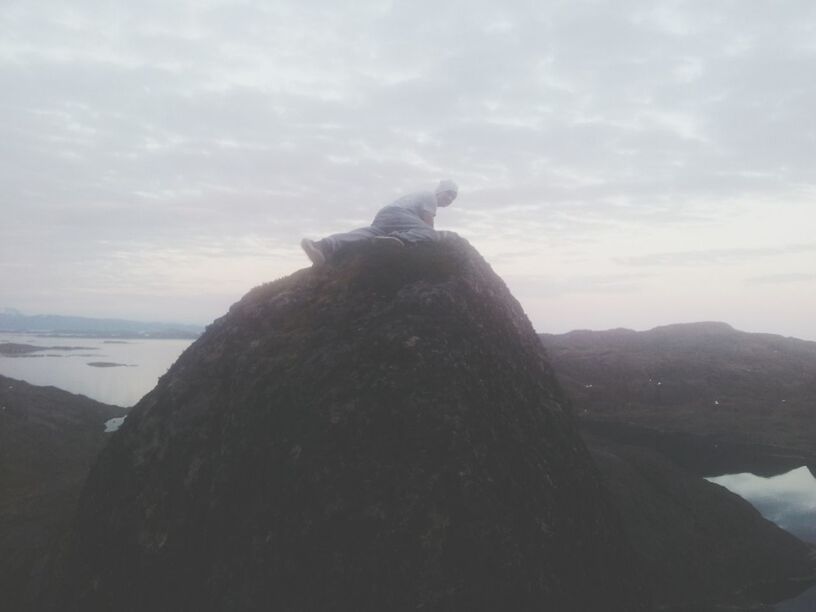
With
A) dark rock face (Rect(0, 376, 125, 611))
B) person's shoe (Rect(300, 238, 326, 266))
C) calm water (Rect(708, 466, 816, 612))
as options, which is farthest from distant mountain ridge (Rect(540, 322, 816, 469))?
person's shoe (Rect(300, 238, 326, 266))

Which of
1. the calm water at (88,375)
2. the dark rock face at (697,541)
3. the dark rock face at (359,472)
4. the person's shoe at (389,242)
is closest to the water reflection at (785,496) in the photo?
the dark rock face at (697,541)

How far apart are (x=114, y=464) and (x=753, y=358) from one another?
77.4m

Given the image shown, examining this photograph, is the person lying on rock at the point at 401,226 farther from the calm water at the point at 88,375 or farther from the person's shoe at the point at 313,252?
the calm water at the point at 88,375

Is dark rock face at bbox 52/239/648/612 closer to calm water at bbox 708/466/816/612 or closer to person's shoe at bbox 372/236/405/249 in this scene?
person's shoe at bbox 372/236/405/249

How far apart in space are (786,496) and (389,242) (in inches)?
1386

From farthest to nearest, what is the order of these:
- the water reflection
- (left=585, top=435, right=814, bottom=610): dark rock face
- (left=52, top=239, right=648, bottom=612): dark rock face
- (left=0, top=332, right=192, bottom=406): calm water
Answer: (left=0, top=332, right=192, bottom=406): calm water, the water reflection, (left=585, top=435, right=814, bottom=610): dark rock face, (left=52, top=239, right=648, bottom=612): dark rock face

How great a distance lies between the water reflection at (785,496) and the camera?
27966 millimetres

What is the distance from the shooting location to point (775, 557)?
2145 centimetres

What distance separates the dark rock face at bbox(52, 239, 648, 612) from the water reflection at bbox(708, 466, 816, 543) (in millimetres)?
26138

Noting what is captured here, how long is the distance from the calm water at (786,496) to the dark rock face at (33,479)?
23393 millimetres

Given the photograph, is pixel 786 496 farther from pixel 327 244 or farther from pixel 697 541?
pixel 327 244

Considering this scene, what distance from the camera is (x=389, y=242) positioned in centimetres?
854

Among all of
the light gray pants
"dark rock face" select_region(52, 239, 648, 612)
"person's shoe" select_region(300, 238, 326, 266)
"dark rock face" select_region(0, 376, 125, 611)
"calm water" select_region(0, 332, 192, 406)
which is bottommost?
"calm water" select_region(0, 332, 192, 406)

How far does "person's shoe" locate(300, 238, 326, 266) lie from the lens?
28.7 feet
